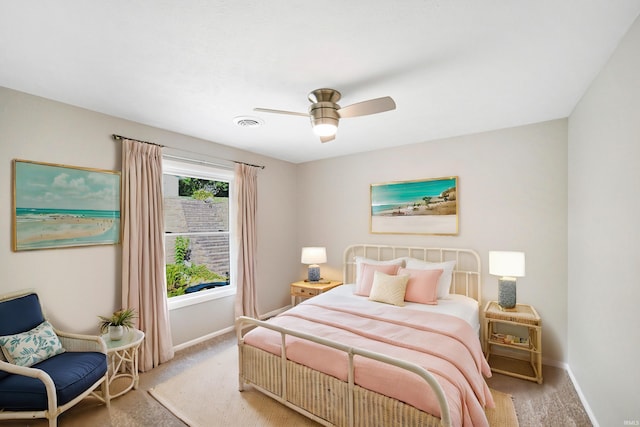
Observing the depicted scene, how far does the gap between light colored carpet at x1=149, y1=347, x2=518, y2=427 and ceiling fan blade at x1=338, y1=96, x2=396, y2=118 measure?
2.38m

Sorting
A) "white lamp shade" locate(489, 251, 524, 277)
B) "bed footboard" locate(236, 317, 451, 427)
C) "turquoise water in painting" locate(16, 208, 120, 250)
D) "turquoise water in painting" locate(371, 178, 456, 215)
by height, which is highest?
"turquoise water in painting" locate(371, 178, 456, 215)

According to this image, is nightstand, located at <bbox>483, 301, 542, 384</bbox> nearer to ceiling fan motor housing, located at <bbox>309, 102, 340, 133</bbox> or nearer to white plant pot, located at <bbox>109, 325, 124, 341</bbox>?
ceiling fan motor housing, located at <bbox>309, 102, 340, 133</bbox>

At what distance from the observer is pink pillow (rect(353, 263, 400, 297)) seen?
11.2 ft

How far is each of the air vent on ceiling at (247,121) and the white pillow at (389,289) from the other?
2.15m

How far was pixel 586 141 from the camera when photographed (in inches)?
93.0

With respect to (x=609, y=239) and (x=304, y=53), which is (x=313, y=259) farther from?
(x=609, y=239)

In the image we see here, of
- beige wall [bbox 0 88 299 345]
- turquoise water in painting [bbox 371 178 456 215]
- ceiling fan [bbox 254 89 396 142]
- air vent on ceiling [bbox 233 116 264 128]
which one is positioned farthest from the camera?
turquoise water in painting [bbox 371 178 456 215]

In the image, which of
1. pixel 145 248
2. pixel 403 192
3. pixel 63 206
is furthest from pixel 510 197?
pixel 63 206

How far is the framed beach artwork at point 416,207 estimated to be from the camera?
3.60 meters

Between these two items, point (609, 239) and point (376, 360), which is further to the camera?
point (609, 239)

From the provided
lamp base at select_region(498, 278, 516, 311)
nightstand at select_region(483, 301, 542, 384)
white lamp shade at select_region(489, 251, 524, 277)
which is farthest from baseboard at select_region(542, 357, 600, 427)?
white lamp shade at select_region(489, 251, 524, 277)

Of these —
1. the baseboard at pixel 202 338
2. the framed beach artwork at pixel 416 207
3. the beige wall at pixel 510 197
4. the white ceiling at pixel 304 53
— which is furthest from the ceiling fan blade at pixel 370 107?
the baseboard at pixel 202 338

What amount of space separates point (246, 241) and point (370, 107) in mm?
2710

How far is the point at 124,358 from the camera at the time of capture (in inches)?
104
